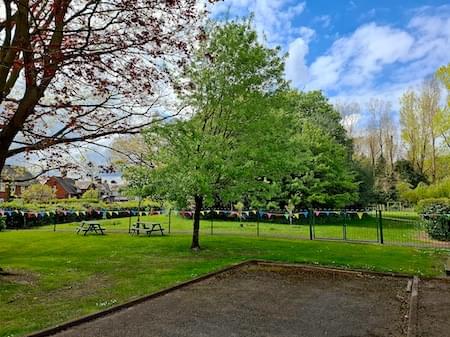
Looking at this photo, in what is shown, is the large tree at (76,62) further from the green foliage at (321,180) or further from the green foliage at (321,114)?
the green foliage at (321,114)

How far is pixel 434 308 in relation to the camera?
19.4 ft

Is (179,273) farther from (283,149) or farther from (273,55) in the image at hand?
(273,55)

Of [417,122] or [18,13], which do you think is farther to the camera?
[417,122]

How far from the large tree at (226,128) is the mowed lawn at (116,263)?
7.00 ft

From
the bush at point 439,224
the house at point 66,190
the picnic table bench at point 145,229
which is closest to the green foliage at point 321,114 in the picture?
the bush at point 439,224

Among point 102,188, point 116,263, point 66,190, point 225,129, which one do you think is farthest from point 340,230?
point 102,188

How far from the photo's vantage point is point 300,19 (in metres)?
11.0

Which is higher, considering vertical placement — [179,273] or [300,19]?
[300,19]

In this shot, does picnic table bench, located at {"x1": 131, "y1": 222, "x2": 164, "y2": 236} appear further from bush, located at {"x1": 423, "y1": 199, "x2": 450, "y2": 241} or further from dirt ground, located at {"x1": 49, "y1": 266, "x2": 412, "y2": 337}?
bush, located at {"x1": 423, "y1": 199, "x2": 450, "y2": 241}

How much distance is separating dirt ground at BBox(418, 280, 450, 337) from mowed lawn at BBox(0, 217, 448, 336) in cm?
127

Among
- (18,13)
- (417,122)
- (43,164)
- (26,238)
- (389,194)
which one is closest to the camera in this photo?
(18,13)

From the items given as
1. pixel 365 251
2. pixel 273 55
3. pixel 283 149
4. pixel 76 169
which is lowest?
pixel 365 251

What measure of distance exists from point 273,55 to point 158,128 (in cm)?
473

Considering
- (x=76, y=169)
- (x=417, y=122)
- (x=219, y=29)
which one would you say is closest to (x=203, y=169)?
(x=76, y=169)
